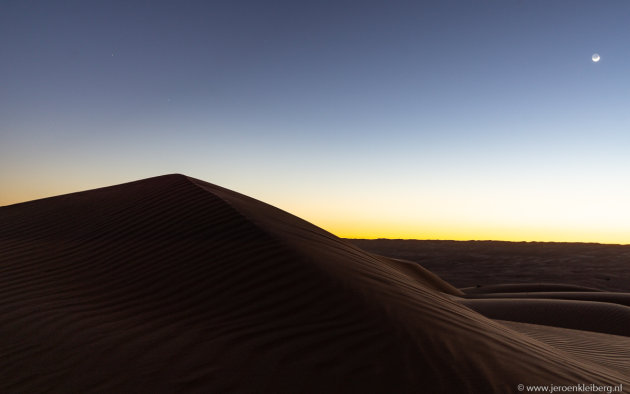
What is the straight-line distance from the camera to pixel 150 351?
9.68 ft

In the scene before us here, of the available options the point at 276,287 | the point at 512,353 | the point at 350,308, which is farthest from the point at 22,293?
the point at 512,353

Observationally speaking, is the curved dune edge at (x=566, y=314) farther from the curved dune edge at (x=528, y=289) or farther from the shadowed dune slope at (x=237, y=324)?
the shadowed dune slope at (x=237, y=324)

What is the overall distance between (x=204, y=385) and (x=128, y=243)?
134 inches

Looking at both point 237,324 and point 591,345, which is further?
point 591,345

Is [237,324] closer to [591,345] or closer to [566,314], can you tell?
[591,345]

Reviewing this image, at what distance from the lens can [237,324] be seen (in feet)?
10.8

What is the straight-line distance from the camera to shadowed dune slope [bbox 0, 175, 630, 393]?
8.70ft

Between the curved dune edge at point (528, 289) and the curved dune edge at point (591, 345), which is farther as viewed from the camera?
the curved dune edge at point (528, 289)

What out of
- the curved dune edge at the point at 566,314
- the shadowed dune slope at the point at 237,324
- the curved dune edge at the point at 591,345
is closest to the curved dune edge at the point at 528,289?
the curved dune edge at the point at 566,314

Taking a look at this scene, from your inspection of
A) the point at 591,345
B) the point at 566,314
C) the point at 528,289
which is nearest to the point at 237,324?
the point at 591,345

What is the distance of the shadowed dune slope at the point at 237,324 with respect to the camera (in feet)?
8.70

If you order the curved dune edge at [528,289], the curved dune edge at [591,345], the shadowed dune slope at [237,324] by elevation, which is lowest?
the curved dune edge at [528,289]

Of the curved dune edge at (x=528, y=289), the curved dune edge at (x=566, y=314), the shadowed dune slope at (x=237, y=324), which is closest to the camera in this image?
the shadowed dune slope at (x=237, y=324)

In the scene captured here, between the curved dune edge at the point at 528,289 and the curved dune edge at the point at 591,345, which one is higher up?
the curved dune edge at the point at 591,345
